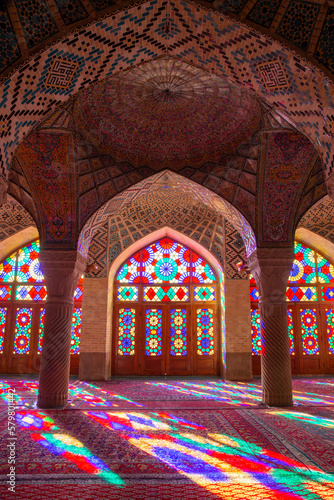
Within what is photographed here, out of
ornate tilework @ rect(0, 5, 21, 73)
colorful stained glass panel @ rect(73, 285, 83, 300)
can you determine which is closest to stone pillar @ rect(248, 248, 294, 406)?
ornate tilework @ rect(0, 5, 21, 73)

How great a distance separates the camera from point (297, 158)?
22.4 feet

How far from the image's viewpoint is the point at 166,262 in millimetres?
12023

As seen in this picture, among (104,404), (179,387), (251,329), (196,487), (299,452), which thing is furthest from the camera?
(251,329)

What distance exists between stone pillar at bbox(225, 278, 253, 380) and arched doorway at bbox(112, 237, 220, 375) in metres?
0.82

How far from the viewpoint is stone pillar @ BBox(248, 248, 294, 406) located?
271 inches

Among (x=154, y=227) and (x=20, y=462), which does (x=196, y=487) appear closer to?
(x=20, y=462)

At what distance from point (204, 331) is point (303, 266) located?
3.76m

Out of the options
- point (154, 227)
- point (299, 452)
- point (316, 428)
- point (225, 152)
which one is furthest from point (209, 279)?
point (299, 452)

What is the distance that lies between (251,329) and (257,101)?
22.4 ft

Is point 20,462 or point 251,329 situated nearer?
point 20,462

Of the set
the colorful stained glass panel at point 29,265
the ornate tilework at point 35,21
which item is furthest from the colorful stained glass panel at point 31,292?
the ornate tilework at point 35,21

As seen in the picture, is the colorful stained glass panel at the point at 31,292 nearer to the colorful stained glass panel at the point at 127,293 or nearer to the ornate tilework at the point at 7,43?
the colorful stained glass panel at the point at 127,293

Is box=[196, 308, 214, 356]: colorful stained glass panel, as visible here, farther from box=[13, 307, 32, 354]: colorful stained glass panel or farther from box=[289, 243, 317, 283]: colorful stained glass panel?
box=[13, 307, 32, 354]: colorful stained glass panel

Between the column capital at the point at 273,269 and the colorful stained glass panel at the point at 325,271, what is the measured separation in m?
5.31
